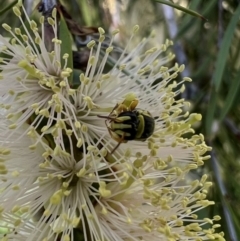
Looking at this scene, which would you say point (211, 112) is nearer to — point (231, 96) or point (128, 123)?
point (231, 96)

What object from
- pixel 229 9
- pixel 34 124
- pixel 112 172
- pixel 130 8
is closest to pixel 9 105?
pixel 34 124

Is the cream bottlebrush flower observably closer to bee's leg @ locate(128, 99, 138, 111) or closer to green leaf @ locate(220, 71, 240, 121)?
bee's leg @ locate(128, 99, 138, 111)

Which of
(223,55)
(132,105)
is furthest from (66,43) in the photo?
(223,55)

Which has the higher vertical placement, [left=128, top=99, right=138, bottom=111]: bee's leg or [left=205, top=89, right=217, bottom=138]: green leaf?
[left=205, top=89, right=217, bottom=138]: green leaf

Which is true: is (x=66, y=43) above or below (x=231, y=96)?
below

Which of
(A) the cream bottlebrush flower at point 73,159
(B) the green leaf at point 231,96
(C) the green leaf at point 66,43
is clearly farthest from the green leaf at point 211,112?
(C) the green leaf at point 66,43

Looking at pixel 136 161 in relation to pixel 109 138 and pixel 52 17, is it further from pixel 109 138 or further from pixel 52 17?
pixel 52 17

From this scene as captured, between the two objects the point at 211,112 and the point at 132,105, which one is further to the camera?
the point at 211,112

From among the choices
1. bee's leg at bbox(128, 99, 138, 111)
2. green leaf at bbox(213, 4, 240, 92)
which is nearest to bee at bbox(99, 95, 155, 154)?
bee's leg at bbox(128, 99, 138, 111)
